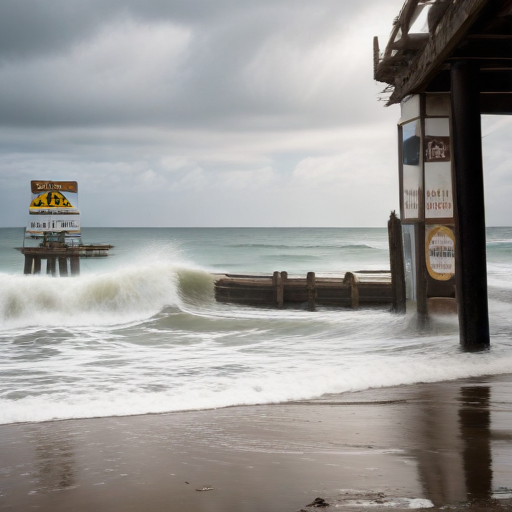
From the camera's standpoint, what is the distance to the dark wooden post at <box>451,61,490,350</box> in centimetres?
867

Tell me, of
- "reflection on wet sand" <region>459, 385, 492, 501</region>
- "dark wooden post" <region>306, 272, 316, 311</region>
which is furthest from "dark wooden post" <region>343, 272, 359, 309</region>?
"reflection on wet sand" <region>459, 385, 492, 501</region>

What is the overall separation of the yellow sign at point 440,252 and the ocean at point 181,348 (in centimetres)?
78

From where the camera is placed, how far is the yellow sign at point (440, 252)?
35.7 feet

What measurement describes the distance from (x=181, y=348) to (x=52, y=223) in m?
22.5

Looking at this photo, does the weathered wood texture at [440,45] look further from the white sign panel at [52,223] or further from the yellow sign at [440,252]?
the white sign panel at [52,223]

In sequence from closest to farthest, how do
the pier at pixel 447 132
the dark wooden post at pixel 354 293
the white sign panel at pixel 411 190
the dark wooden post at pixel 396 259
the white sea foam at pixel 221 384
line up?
1. the white sea foam at pixel 221 384
2. the pier at pixel 447 132
3. the white sign panel at pixel 411 190
4. the dark wooden post at pixel 396 259
5. the dark wooden post at pixel 354 293

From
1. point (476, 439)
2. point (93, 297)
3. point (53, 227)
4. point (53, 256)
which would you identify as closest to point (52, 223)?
point (53, 227)

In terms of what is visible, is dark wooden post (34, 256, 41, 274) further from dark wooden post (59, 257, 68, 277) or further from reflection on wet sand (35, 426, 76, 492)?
reflection on wet sand (35, 426, 76, 492)

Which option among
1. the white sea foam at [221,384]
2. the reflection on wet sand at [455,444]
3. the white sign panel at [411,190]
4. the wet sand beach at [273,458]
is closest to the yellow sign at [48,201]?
the white sign panel at [411,190]

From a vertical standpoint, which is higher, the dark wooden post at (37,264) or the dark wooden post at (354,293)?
the dark wooden post at (37,264)

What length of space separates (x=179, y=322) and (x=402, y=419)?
11.5m

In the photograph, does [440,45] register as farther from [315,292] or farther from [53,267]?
[53,267]

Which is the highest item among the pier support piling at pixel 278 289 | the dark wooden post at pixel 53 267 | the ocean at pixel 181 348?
the dark wooden post at pixel 53 267

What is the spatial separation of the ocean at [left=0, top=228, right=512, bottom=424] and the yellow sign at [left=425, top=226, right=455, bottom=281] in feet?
2.55
